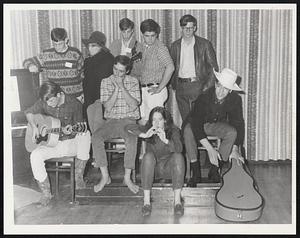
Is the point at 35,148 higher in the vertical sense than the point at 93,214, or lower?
higher

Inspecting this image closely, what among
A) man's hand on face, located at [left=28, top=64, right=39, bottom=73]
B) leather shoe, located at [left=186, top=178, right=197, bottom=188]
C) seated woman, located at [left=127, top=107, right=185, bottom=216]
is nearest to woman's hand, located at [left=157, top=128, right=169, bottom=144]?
seated woman, located at [left=127, top=107, right=185, bottom=216]

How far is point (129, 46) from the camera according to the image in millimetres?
4812

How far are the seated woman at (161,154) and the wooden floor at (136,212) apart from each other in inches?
4.4

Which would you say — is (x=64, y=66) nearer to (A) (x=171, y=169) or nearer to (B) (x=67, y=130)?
A: (B) (x=67, y=130)

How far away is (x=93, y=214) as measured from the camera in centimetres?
402

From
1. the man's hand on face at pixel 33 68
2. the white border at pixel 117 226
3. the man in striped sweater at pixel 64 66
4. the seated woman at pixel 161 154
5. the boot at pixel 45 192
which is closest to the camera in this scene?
the white border at pixel 117 226

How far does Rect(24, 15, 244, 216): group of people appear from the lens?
13.5 feet

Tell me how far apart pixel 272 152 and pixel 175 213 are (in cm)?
198

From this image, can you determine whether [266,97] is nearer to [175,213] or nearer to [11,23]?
[175,213]

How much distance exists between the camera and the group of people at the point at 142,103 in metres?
4.12

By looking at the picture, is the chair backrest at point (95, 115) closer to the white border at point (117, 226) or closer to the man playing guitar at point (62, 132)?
the man playing guitar at point (62, 132)

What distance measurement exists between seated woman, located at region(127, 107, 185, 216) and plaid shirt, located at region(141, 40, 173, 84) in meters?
0.56

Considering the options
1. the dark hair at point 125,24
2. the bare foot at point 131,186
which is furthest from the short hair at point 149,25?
the bare foot at point 131,186

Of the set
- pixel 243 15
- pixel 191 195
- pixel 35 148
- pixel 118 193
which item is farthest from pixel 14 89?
pixel 243 15
